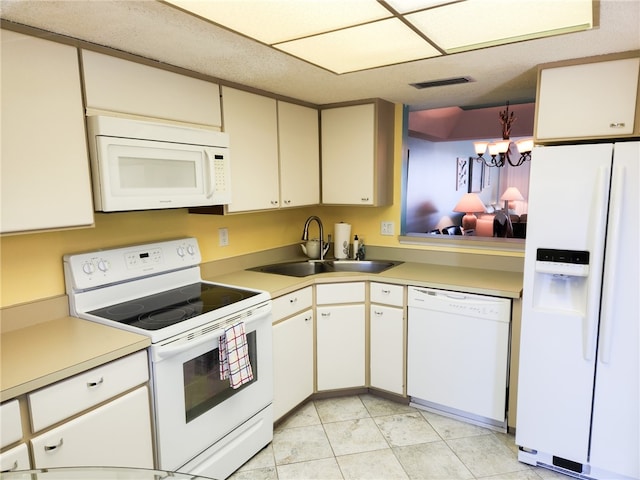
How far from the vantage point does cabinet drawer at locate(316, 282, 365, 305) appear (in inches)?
106

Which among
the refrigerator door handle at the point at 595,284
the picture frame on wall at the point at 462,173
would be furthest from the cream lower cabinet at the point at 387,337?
the picture frame on wall at the point at 462,173

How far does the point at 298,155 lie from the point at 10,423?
2208 mm

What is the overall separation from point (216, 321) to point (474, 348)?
59.4 inches

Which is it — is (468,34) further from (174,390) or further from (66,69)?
(174,390)

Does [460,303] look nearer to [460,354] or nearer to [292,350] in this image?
[460,354]

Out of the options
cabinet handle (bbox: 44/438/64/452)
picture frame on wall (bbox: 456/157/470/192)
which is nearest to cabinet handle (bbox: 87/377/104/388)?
cabinet handle (bbox: 44/438/64/452)

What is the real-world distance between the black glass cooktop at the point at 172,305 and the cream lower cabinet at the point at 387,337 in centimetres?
90

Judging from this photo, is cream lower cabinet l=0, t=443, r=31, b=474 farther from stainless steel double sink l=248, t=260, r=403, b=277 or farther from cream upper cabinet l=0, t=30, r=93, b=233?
stainless steel double sink l=248, t=260, r=403, b=277

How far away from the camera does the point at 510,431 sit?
2434 millimetres

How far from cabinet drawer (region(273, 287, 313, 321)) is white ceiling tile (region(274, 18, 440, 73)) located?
1.31m

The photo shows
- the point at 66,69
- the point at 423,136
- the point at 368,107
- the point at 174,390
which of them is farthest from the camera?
the point at 423,136

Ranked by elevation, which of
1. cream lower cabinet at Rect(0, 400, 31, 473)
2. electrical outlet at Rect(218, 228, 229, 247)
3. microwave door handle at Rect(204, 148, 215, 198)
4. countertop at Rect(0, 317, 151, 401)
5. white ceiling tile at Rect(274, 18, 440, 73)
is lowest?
cream lower cabinet at Rect(0, 400, 31, 473)

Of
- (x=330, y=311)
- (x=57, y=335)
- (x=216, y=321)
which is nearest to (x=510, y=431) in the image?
(x=330, y=311)

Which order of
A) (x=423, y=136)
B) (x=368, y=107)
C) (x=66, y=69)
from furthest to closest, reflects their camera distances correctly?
1. (x=423, y=136)
2. (x=368, y=107)
3. (x=66, y=69)
